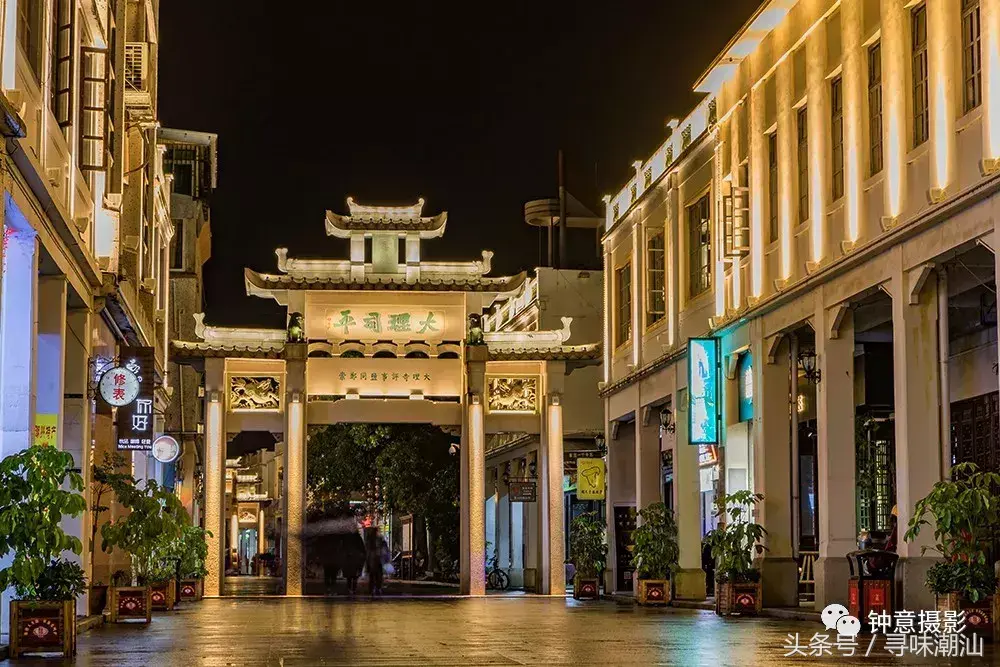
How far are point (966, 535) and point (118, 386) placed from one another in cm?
1381

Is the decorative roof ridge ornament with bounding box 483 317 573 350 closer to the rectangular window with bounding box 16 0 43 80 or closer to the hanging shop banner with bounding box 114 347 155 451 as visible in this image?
the hanging shop banner with bounding box 114 347 155 451

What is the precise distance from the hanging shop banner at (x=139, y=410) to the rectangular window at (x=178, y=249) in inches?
1133

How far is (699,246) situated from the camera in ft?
101

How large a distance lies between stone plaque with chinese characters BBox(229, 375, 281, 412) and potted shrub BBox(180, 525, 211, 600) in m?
4.62

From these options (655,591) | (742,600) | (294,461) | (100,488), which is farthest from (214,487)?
(742,600)

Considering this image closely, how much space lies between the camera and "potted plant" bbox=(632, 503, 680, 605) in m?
30.5

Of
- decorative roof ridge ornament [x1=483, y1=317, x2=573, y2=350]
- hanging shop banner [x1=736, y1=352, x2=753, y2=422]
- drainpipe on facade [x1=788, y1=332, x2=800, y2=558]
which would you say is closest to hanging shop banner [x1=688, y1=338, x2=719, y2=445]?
hanging shop banner [x1=736, y1=352, x2=753, y2=422]

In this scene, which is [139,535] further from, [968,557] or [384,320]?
[384,320]

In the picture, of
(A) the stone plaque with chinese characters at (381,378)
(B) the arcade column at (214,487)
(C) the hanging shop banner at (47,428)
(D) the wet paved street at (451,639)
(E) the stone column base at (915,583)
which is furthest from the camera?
(A) the stone plaque with chinese characters at (381,378)

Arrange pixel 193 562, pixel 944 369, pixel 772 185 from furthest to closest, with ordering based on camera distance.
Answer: pixel 193 562 < pixel 772 185 < pixel 944 369

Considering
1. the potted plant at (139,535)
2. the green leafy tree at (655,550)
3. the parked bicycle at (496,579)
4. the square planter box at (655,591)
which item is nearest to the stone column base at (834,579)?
the square planter box at (655,591)

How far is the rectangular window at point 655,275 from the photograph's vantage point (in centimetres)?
3378

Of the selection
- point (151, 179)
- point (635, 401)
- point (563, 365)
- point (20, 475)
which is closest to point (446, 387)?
point (563, 365)

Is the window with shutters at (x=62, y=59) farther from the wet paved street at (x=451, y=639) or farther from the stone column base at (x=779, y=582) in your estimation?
the stone column base at (x=779, y=582)
